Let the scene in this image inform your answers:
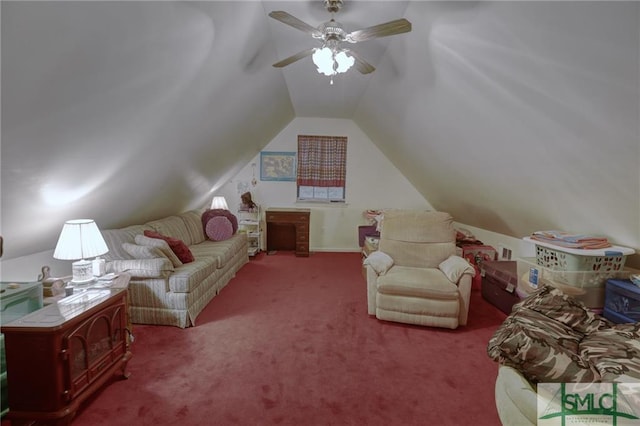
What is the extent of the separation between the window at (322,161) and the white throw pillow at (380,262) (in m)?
2.56

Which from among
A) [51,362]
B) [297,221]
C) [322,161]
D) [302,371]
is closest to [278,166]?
[322,161]

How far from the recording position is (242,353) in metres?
2.25

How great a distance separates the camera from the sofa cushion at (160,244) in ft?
9.09

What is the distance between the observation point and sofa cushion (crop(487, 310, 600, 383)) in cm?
118

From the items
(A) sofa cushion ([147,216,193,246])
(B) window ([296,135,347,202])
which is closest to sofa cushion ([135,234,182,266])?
(A) sofa cushion ([147,216,193,246])

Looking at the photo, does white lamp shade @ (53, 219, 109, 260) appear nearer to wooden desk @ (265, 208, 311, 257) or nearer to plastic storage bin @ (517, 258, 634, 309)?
wooden desk @ (265, 208, 311, 257)

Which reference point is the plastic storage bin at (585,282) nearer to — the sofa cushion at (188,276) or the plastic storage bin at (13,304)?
the sofa cushion at (188,276)

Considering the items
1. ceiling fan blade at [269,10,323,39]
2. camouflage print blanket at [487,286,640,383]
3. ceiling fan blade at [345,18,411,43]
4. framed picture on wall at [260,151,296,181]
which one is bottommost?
camouflage print blanket at [487,286,640,383]

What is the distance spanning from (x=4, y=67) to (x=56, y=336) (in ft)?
3.98

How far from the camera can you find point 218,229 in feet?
13.8

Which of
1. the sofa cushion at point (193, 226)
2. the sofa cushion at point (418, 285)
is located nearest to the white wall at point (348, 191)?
the sofa cushion at point (193, 226)

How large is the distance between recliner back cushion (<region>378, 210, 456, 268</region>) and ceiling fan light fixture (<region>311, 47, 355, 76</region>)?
1884 millimetres

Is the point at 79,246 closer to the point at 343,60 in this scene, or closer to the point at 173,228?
the point at 173,228

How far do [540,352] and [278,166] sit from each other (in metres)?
4.68
